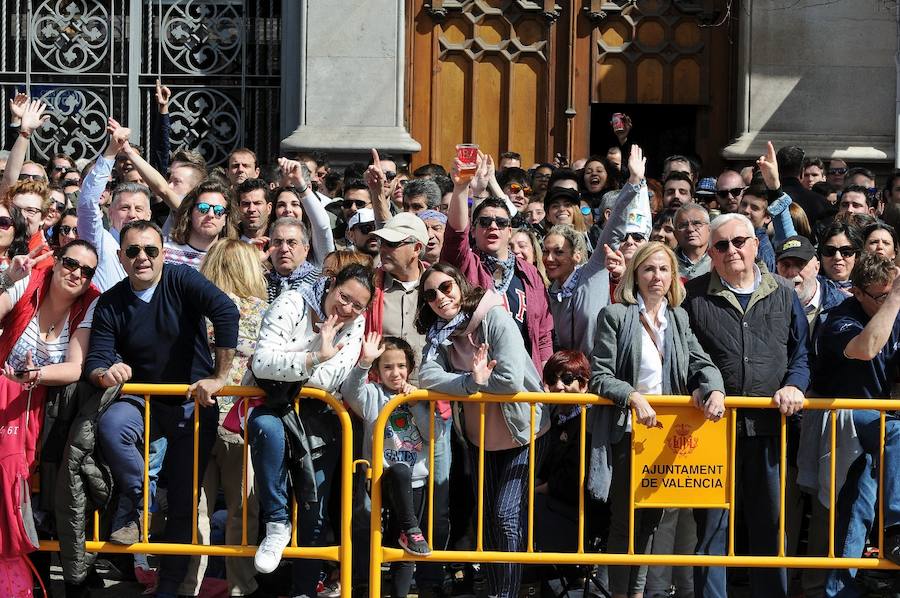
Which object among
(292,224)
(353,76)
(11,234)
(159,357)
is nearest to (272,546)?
(159,357)

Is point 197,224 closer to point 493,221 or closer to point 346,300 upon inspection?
point 346,300

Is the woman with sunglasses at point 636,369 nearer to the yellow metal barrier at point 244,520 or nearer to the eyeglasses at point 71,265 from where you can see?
the yellow metal barrier at point 244,520

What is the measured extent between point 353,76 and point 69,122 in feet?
9.95

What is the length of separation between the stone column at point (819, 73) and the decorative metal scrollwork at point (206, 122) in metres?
5.06

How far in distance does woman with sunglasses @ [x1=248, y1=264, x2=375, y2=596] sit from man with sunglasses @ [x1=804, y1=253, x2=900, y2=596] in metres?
2.50

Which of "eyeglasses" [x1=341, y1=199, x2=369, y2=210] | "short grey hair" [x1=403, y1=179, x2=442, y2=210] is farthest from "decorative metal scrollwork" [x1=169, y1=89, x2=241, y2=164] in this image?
"short grey hair" [x1=403, y1=179, x2=442, y2=210]

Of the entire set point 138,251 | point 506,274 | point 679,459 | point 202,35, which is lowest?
point 679,459

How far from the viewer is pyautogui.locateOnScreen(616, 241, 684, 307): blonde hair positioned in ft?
24.6

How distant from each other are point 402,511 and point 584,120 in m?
8.43

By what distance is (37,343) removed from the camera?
7.36 meters

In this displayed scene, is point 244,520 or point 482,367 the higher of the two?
point 482,367

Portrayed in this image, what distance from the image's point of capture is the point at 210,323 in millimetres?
8016

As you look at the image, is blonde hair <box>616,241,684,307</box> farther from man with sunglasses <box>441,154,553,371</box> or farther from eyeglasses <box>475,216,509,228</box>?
eyeglasses <box>475,216,509,228</box>

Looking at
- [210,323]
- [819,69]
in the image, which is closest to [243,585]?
[210,323]
